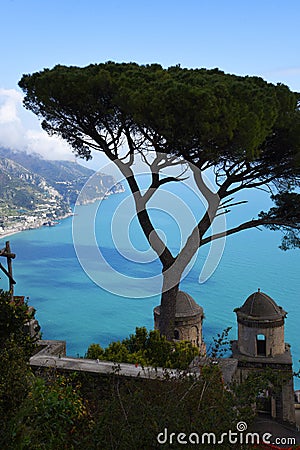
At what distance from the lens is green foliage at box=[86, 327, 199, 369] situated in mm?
5930

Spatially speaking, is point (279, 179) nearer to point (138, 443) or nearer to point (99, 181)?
point (99, 181)

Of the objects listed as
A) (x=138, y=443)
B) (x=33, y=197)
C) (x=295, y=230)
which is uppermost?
(x=33, y=197)

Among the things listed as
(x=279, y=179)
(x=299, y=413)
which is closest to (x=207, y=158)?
(x=279, y=179)

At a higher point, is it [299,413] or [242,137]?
[242,137]

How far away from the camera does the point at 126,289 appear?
18.2m

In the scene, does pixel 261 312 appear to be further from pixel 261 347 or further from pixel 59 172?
pixel 59 172

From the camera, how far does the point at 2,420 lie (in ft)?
10.7

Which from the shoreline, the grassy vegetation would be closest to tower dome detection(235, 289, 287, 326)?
the grassy vegetation

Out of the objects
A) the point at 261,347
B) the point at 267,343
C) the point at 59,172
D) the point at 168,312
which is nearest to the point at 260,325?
the point at 267,343

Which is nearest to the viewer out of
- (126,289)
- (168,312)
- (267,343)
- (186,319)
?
Result: (168,312)

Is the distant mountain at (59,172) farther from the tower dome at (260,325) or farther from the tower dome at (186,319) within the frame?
the tower dome at (260,325)

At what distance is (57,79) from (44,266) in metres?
30.9

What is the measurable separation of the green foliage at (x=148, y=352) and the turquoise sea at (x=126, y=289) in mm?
10387

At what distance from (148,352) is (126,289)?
38.9ft
